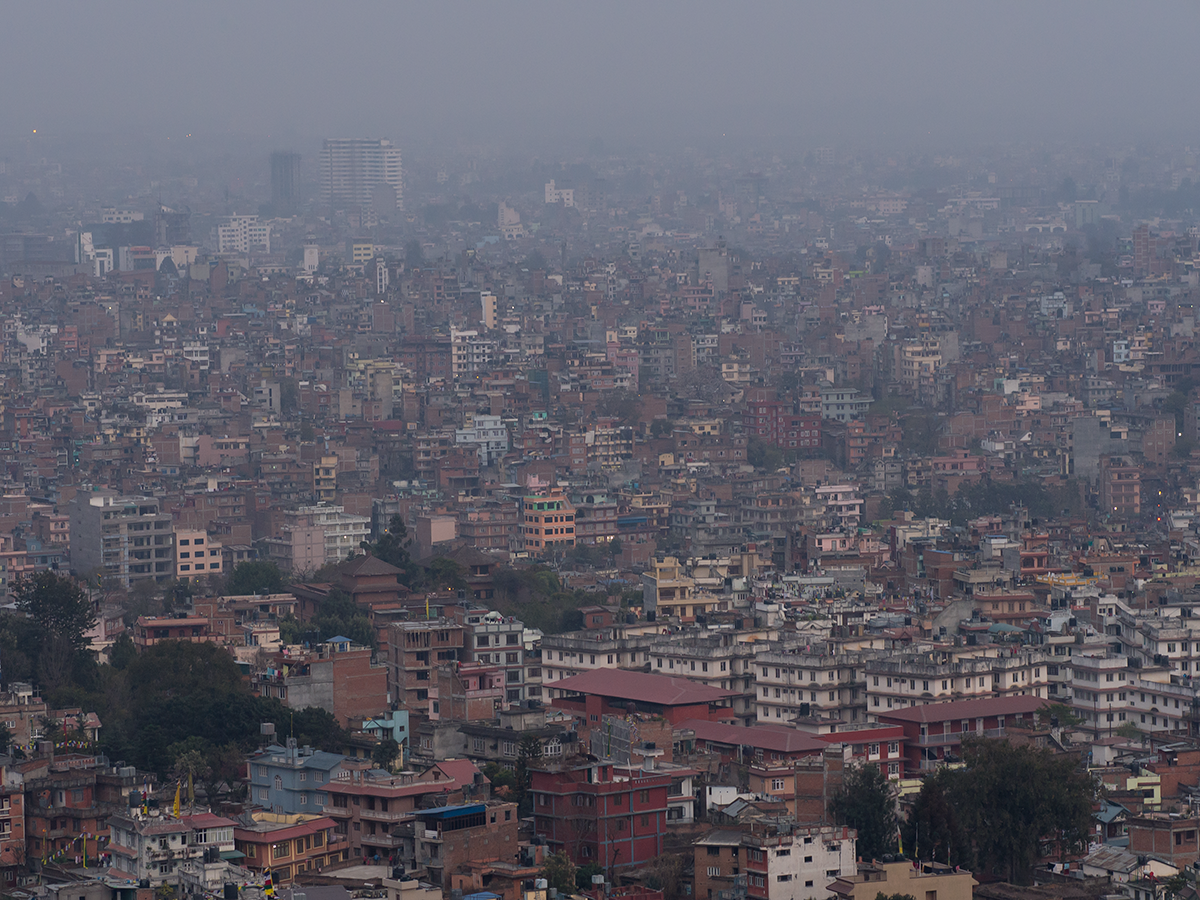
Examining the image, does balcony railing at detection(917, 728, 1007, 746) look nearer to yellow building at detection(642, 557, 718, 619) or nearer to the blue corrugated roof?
the blue corrugated roof

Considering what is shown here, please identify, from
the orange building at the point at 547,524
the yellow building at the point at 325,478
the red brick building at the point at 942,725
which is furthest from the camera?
the yellow building at the point at 325,478

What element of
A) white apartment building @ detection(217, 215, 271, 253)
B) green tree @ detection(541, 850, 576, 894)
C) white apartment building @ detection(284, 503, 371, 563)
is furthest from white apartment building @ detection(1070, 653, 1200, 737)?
white apartment building @ detection(217, 215, 271, 253)

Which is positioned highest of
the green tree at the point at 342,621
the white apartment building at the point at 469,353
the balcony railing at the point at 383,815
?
the white apartment building at the point at 469,353

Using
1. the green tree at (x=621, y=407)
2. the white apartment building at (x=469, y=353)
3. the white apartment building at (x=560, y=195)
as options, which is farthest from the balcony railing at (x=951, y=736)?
the white apartment building at (x=560, y=195)

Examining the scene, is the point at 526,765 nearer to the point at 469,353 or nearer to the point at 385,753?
the point at 385,753

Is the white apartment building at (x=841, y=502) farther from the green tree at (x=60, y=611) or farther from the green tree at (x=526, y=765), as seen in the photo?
the green tree at (x=526, y=765)

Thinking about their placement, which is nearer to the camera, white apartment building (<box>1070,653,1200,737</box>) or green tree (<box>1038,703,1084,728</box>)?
green tree (<box>1038,703,1084,728</box>)

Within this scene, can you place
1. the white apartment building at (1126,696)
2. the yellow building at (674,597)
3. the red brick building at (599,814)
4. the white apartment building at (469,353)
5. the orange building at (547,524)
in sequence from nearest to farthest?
the red brick building at (599,814) → the white apartment building at (1126,696) → the yellow building at (674,597) → the orange building at (547,524) → the white apartment building at (469,353)
